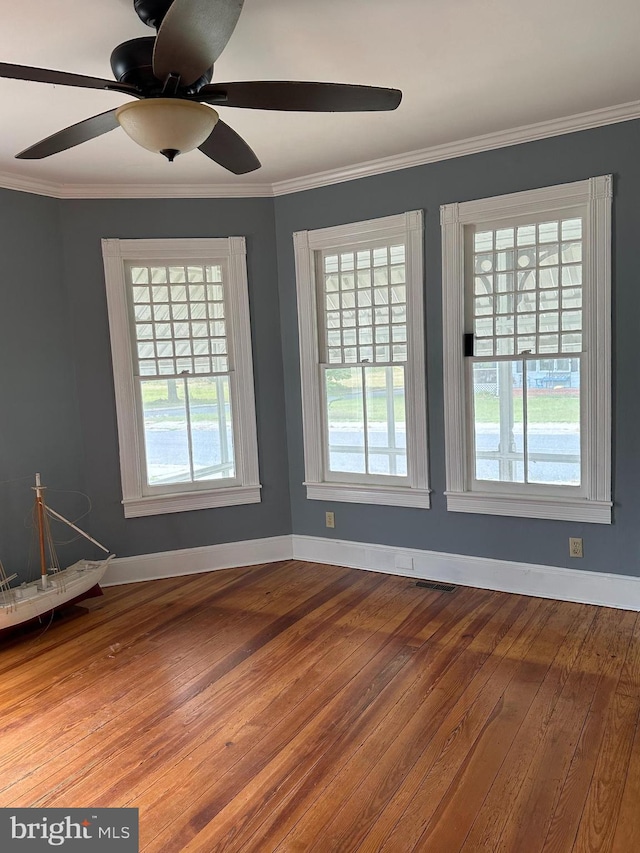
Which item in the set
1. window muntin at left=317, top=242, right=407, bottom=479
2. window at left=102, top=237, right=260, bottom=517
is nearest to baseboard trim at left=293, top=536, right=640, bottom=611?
window muntin at left=317, top=242, right=407, bottom=479

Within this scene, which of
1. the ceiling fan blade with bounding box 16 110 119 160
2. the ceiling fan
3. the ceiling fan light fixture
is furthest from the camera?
the ceiling fan blade with bounding box 16 110 119 160

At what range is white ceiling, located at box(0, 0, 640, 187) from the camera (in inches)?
91.0

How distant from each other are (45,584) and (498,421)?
9.74 feet

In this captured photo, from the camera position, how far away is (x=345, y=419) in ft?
15.0

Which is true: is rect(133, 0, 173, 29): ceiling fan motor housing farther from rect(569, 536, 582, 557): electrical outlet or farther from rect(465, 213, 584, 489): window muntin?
rect(569, 536, 582, 557): electrical outlet

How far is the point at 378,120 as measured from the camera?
3398mm

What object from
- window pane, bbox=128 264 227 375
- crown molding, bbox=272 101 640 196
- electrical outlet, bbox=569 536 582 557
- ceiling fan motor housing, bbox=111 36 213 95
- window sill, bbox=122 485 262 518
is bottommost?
electrical outlet, bbox=569 536 582 557

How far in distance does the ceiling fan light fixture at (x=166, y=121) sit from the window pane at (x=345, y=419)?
2.56 m

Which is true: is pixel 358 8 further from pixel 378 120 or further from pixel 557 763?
pixel 557 763

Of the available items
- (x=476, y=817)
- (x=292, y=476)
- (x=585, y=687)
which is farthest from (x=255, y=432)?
(x=476, y=817)

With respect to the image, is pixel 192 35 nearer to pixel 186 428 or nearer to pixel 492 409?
pixel 492 409

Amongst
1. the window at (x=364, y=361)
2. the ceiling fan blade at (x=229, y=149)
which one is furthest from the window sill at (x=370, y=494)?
the ceiling fan blade at (x=229, y=149)

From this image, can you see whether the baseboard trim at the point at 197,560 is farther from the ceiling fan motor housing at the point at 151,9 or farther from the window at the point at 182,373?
the ceiling fan motor housing at the point at 151,9

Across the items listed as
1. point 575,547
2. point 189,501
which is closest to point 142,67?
point 189,501
